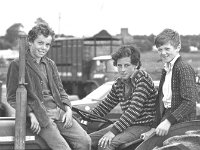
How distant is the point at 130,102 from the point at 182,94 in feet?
1.71

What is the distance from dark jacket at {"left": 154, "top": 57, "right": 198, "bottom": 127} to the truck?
23.1 m

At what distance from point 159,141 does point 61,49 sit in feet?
89.7

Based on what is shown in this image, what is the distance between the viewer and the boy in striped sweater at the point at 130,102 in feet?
13.8

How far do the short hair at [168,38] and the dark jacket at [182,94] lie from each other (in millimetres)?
136

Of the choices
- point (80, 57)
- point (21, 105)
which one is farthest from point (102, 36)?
point (21, 105)

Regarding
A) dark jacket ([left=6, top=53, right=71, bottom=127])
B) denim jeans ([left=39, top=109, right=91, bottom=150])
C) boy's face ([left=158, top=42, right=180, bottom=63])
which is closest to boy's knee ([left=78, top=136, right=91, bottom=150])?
denim jeans ([left=39, top=109, right=91, bottom=150])

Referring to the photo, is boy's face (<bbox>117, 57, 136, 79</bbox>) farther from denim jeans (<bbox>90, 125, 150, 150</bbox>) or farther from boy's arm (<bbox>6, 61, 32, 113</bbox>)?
boy's arm (<bbox>6, 61, 32, 113</bbox>)

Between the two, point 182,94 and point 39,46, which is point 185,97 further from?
point 39,46

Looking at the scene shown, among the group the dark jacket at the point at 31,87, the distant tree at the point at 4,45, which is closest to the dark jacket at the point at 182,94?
the dark jacket at the point at 31,87

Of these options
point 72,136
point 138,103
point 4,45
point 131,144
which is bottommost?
point 4,45

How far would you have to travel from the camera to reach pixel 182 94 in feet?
13.0

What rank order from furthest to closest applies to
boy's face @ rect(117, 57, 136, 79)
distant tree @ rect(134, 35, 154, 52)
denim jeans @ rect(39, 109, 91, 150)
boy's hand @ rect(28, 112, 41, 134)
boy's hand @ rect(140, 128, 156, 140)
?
distant tree @ rect(134, 35, 154, 52) < boy's face @ rect(117, 57, 136, 79) < boy's hand @ rect(140, 128, 156, 140) < denim jeans @ rect(39, 109, 91, 150) < boy's hand @ rect(28, 112, 41, 134)

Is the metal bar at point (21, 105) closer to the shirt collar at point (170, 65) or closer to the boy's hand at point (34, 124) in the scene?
the boy's hand at point (34, 124)

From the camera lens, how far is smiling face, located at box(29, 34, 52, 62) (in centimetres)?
392
